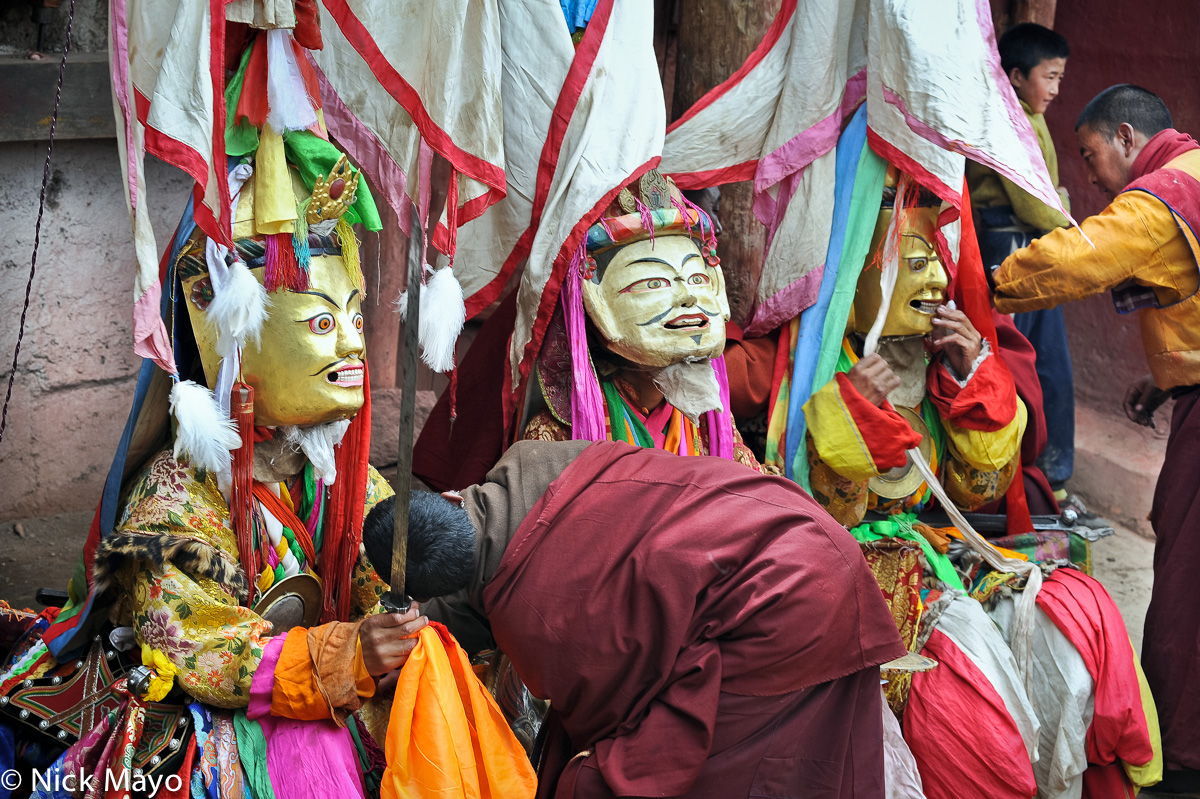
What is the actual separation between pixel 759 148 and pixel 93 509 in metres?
2.46

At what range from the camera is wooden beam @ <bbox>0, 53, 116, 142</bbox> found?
3408 millimetres

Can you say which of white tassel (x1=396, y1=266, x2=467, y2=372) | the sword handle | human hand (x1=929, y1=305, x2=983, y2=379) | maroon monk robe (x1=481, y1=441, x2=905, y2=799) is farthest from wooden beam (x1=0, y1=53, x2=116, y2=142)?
human hand (x1=929, y1=305, x2=983, y2=379)

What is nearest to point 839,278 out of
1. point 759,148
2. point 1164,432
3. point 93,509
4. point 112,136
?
point 759,148

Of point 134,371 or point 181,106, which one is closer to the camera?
point 181,106

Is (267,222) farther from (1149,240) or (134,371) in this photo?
(1149,240)

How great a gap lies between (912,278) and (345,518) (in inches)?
68.9

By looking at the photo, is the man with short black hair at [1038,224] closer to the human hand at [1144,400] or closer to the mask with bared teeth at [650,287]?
the human hand at [1144,400]

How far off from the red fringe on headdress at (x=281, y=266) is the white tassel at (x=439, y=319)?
0.76 ft

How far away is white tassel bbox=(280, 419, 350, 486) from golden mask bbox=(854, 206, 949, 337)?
1614mm

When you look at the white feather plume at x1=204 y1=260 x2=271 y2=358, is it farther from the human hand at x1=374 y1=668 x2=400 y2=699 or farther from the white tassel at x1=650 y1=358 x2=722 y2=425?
the white tassel at x1=650 y1=358 x2=722 y2=425

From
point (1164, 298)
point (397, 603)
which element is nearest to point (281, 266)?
point (397, 603)

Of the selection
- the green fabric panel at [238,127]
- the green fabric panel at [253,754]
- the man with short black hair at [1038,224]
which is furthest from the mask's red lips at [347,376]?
the man with short black hair at [1038,224]

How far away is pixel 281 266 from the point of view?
256 cm

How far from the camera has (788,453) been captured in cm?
348
